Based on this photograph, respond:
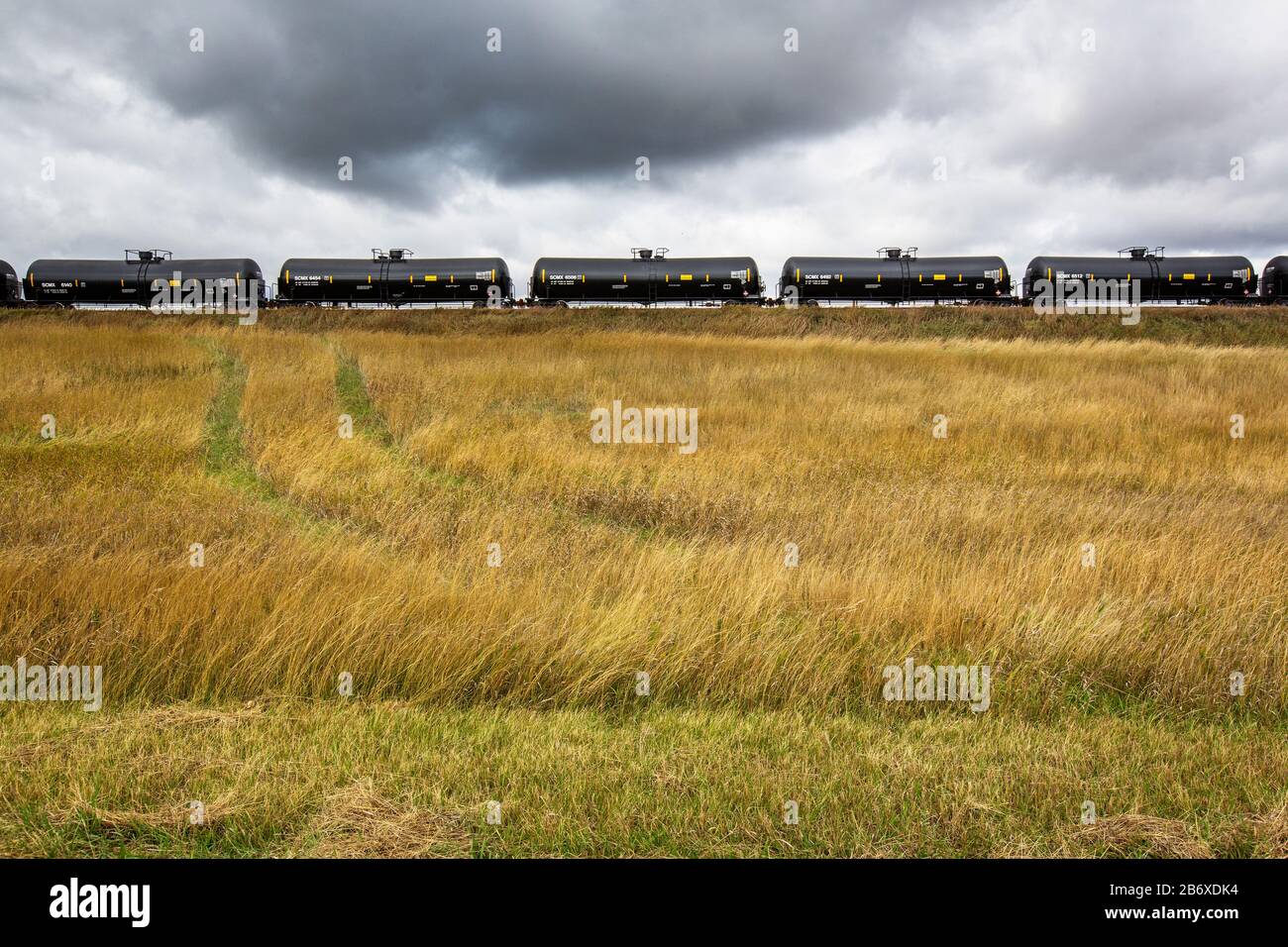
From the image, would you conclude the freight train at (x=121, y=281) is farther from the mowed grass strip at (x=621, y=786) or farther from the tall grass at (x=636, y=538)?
the mowed grass strip at (x=621, y=786)

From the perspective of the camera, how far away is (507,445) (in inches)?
581

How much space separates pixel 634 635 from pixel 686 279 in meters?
37.5

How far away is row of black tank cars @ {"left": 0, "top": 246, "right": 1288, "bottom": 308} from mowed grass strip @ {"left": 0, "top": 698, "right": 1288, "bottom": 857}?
3722 cm

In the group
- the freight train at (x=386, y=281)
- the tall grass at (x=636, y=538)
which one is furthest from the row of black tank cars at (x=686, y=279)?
the tall grass at (x=636, y=538)

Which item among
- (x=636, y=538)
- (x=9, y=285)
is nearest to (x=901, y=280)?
(x=636, y=538)

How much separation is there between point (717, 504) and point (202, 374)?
16.9 metres

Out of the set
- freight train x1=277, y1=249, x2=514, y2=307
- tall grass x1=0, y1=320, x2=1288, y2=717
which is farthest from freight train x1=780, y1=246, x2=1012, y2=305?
tall grass x1=0, y1=320, x2=1288, y2=717

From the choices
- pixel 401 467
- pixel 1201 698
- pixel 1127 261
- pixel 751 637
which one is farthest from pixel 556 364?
pixel 1127 261

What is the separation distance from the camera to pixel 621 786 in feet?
14.1

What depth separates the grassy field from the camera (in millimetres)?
4066

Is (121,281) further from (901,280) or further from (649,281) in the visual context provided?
(901,280)

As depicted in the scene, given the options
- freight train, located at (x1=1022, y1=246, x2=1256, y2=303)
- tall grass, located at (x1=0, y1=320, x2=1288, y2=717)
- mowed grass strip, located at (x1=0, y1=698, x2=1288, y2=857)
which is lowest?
mowed grass strip, located at (x1=0, y1=698, x2=1288, y2=857)

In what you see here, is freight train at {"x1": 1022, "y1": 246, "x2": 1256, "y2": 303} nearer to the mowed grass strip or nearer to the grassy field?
the grassy field
